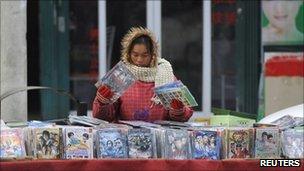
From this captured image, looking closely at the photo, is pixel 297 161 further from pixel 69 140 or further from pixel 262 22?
pixel 262 22

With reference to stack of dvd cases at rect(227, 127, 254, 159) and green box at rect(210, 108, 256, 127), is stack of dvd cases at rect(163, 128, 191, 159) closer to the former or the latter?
stack of dvd cases at rect(227, 127, 254, 159)

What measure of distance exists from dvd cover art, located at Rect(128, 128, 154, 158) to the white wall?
3.02 meters

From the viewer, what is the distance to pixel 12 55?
585 cm

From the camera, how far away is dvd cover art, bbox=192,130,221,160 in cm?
303

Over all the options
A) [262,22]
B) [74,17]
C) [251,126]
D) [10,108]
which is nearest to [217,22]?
[262,22]

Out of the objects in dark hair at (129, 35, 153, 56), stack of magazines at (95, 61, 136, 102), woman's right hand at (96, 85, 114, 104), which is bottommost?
woman's right hand at (96, 85, 114, 104)

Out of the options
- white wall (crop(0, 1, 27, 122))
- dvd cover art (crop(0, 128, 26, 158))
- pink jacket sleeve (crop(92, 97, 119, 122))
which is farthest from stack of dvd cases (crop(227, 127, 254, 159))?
white wall (crop(0, 1, 27, 122))

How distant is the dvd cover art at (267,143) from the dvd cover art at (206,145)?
0.69 ft

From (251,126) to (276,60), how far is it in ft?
13.3

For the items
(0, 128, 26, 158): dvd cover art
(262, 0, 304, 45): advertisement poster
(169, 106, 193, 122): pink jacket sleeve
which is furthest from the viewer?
(262, 0, 304, 45): advertisement poster

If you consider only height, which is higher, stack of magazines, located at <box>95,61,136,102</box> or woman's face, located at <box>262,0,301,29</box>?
woman's face, located at <box>262,0,301,29</box>

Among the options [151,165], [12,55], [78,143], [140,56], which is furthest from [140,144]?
[12,55]

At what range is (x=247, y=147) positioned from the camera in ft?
10.1

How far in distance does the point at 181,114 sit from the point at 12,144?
39.3 inches
